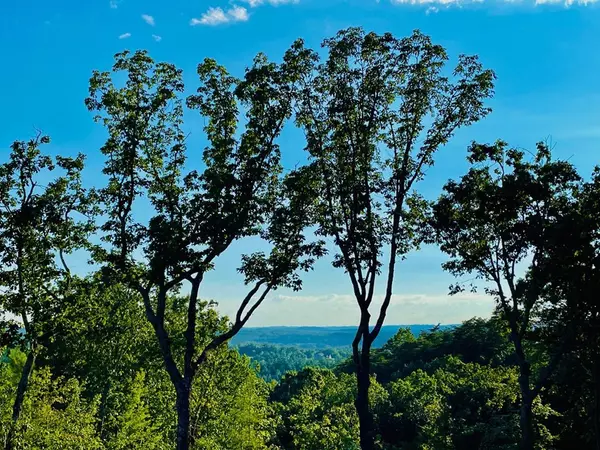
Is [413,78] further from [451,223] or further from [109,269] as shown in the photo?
[109,269]

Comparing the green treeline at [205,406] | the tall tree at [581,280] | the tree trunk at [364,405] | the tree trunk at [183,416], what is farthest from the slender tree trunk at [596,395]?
the tree trunk at [183,416]

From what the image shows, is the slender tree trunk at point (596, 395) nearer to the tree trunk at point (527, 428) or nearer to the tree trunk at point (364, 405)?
the tree trunk at point (527, 428)

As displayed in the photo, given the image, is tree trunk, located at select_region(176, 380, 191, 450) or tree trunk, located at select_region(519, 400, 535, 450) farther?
tree trunk, located at select_region(519, 400, 535, 450)

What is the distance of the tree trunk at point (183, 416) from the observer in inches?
769

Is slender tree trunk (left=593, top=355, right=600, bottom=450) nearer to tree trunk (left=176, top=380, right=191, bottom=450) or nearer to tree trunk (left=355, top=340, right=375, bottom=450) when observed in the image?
tree trunk (left=355, top=340, right=375, bottom=450)

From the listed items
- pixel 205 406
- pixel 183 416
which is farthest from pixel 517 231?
pixel 205 406

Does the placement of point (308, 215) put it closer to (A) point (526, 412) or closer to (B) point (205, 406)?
(A) point (526, 412)

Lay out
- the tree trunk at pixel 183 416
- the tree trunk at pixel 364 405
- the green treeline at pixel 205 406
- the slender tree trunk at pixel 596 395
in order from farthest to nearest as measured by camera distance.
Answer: the green treeline at pixel 205 406, the slender tree trunk at pixel 596 395, the tree trunk at pixel 183 416, the tree trunk at pixel 364 405

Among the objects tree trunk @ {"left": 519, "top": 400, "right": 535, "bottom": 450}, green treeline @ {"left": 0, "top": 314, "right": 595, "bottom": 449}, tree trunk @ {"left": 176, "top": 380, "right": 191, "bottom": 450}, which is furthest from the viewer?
green treeline @ {"left": 0, "top": 314, "right": 595, "bottom": 449}

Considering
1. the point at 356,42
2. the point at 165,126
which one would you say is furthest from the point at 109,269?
the point at 356,42

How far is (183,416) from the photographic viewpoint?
19.8m

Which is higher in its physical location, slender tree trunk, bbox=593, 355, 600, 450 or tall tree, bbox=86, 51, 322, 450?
tall tree, bbox=86, 51, 322, 450

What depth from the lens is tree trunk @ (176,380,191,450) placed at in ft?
64.1

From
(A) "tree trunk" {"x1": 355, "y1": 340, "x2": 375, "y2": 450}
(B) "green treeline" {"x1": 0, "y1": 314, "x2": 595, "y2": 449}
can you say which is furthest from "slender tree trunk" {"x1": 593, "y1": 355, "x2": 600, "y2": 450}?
(A) "tree trunk" {"x1": 355, "y1": 340, "x2": 375, "y2": 450}
